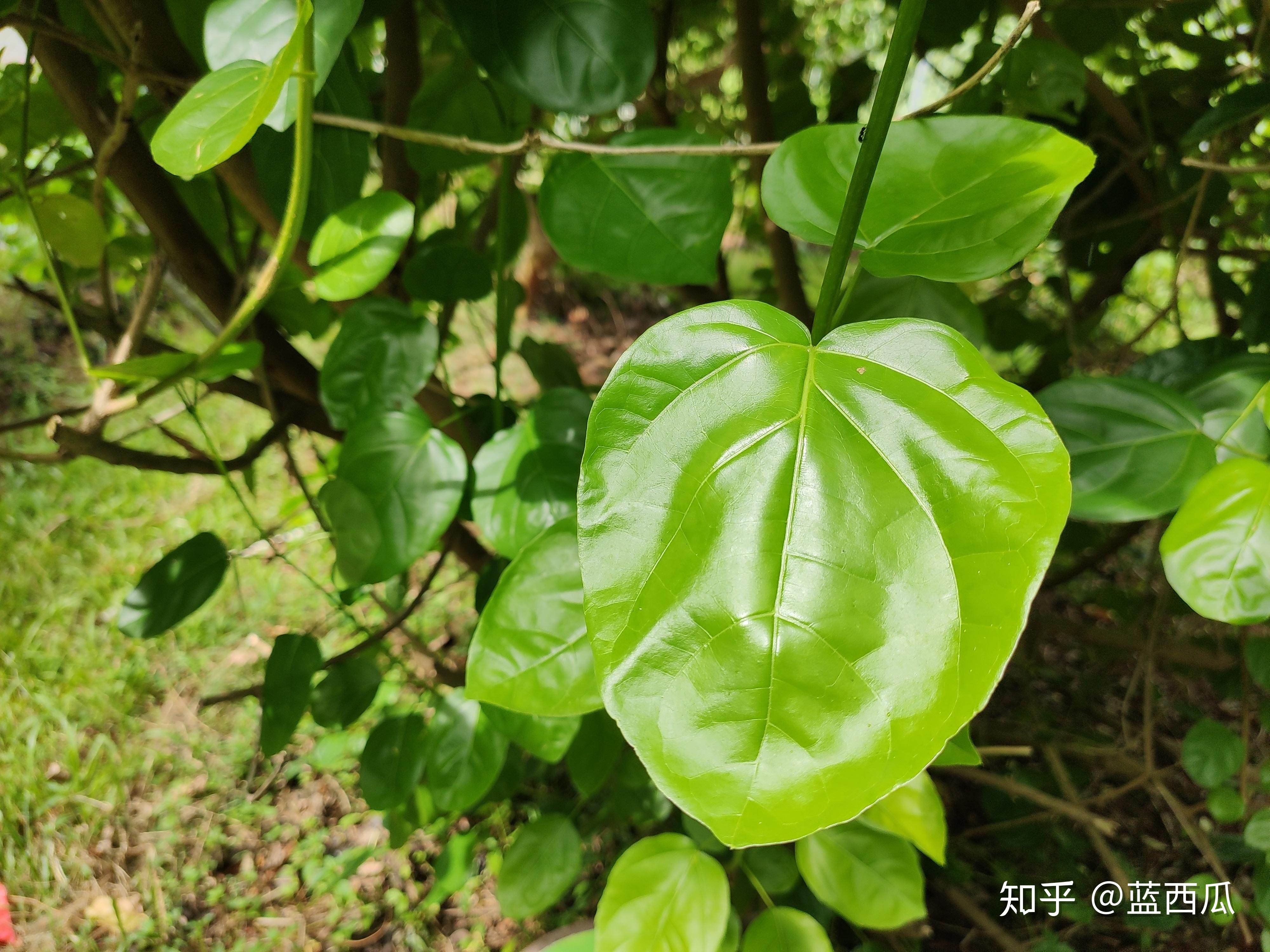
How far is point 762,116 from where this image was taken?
3.35 feet

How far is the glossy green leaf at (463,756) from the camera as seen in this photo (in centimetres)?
68

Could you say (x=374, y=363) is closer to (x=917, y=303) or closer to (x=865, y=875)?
(x=917, y=303)

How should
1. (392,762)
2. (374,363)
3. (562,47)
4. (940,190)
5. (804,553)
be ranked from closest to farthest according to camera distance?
1. (804,553)
2. (940,190)
3. (562,47)
4. (374,363)
5. (392,762)

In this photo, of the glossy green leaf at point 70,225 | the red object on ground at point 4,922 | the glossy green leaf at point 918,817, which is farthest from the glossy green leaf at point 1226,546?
the red object on ground at point 4,922

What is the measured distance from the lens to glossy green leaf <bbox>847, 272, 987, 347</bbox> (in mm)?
649

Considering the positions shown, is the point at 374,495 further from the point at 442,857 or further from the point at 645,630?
the point at 442,857

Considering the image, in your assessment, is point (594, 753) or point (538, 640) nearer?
point (538, 640)

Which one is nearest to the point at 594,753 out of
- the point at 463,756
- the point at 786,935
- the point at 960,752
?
the point at 463,756

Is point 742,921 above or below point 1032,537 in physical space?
below

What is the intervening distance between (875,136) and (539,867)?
0.85 metres

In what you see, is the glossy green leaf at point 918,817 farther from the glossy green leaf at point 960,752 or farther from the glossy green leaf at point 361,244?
the glossy green leaf at point 361,244

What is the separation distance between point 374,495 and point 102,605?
159 centimetres

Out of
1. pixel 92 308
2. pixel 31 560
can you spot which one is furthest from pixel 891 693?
pixel 31 560

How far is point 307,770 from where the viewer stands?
1442 millimetres
